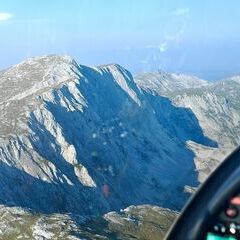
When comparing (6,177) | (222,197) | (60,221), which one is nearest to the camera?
(222,197)

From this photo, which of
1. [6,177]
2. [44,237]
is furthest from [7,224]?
[6,177]

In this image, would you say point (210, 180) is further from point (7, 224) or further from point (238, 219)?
point (7, 224)

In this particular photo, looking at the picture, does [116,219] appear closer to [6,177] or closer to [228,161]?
[6,177]

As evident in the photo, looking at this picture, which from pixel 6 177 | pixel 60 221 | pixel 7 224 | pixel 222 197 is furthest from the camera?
pixel 6 177

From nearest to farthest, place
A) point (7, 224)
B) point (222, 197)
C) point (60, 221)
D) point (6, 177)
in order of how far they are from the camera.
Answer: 1. point (222, 197)
2. point (7, 224)
3. point (60, 221)
4. point (6, 177)

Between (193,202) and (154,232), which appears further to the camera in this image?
(154,232)

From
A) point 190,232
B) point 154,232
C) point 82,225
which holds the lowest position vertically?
point 154,232

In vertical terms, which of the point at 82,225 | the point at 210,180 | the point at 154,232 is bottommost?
the point at 154,232

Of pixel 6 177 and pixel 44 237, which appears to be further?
pixel 6 177

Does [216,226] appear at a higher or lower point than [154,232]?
higher

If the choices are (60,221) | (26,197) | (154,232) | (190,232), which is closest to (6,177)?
(26,197)
